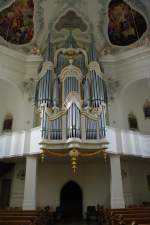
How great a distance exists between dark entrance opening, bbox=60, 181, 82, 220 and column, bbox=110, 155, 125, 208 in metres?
3.36

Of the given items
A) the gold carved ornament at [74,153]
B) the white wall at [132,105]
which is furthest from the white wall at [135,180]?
the gold carved ornament at [74,153]

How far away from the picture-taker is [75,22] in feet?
54.6

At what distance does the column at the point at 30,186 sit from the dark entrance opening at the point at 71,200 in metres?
3.43

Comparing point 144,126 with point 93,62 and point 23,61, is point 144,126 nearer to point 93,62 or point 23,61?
point 93,62

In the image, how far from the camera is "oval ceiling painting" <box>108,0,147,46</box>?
50.9 ft

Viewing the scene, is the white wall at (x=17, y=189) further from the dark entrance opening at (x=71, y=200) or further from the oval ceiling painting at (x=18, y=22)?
the oval ceiling painting at (x=18, y=22)

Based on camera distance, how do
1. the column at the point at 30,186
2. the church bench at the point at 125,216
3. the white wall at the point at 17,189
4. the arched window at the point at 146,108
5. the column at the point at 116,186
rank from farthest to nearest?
the arched window at the point at 146,108 < the white wall at the point at 17,189 < the column at the point at 116,186 < the column at the point at 30,186 < the church bench at the point at 125,216

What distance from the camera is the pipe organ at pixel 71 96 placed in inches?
457

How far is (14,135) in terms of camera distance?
12.9 meters

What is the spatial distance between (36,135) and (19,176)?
11.1 feet

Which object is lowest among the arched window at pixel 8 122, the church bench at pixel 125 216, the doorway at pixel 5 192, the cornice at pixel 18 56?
the church bench at pixel 125 216

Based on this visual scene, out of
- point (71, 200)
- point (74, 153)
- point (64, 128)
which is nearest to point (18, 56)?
point (64, 128)

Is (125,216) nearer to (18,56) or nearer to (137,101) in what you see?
(137,101)

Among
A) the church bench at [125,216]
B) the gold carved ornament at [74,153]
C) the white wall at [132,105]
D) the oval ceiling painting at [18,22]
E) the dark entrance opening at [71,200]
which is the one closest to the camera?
A: the church bench at [125,216]
